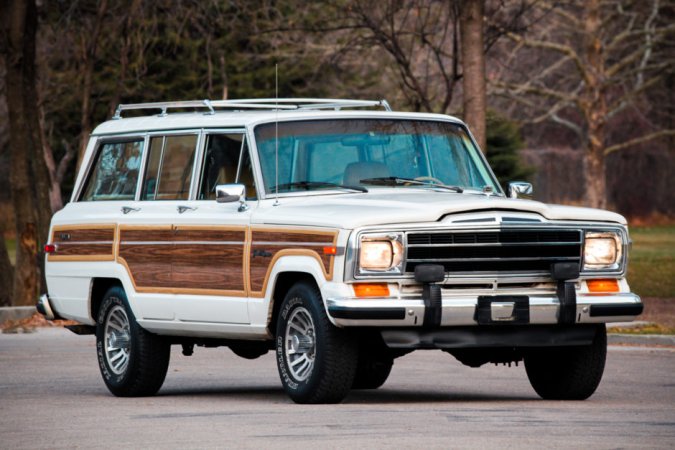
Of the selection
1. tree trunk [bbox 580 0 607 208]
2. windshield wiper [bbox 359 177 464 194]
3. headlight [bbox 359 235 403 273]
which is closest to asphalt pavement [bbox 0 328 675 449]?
headlight [bbox 359 235 403 273]

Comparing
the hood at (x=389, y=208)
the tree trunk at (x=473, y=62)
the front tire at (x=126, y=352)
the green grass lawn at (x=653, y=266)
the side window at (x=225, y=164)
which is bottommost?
the green grass lawn at (x=653, y=266)

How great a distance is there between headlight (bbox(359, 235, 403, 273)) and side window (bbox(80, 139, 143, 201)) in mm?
3243

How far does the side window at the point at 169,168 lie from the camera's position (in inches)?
477

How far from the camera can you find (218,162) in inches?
468

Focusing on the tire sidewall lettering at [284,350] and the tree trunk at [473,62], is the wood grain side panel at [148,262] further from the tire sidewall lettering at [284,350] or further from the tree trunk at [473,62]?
the tree trunk at [473,62]

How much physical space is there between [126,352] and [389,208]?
3.17 m

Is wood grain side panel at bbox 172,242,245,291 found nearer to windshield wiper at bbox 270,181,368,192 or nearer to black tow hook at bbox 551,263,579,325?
windshield wiper at bbox 270,181,368,192

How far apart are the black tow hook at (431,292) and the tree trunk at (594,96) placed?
103ft

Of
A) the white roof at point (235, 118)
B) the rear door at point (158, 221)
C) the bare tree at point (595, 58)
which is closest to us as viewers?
the white roof at point (235, 118)

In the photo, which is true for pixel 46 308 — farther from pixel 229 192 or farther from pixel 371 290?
pixel 371 290

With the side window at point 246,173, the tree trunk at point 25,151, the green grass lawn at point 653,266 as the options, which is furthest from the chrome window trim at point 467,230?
the green grass lawn at point 653,266

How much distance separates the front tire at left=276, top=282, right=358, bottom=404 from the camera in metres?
10.1

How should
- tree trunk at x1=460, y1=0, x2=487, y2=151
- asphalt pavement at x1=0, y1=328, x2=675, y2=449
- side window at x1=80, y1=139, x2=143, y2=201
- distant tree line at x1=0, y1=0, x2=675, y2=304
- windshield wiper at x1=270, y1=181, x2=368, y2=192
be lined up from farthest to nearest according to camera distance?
distant tree line at x1=0, y1=0, x2=675, y2=304, tree trunk at x1=460, y1=0, x2=487, y2=151, side window at x1=80, y1=139, x2=143, y2=201, windshield wiper at x1=270, y1=181, x2=368, y2=192, asphalt pavement at x1=0, y1=328, x2=675, y2=449

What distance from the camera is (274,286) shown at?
35.3 feet
